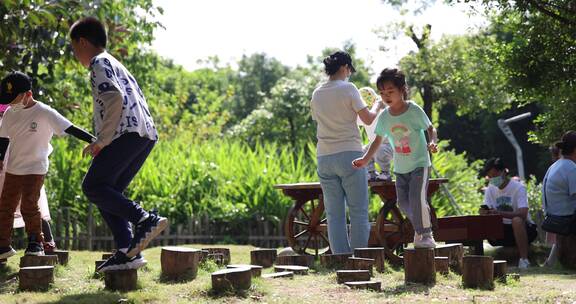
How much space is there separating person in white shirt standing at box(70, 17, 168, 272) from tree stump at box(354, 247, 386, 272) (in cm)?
174

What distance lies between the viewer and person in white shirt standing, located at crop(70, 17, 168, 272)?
5094mm

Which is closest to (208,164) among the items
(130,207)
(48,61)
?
(48,61)

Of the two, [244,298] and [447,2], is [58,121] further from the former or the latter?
[447,2]

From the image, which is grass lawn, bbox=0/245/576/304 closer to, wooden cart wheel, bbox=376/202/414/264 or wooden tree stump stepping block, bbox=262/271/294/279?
wooden tree stump stepping block, bbox=262/271/294/279

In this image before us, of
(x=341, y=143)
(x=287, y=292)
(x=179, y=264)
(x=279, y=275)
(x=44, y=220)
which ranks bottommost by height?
(x=287, y=292)

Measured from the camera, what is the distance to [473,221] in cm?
820

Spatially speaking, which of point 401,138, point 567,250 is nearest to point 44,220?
point 401,138

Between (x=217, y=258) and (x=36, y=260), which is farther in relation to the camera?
(x=217, y=258)

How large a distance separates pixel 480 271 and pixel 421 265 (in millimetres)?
415

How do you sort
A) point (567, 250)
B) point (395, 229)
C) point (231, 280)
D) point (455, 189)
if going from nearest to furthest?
point (231, 280) → point (395, 229) → point (567, 250) → point (455, 189)

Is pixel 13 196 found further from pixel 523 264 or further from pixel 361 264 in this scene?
pixel 523 264

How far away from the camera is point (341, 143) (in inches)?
272

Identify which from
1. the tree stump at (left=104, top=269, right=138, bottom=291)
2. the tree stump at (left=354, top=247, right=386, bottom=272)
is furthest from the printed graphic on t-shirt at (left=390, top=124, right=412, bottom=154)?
the tree stump at (left=104, top=269, right=138, bottom=291)

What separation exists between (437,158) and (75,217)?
6.70 meters
